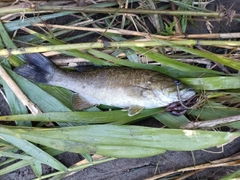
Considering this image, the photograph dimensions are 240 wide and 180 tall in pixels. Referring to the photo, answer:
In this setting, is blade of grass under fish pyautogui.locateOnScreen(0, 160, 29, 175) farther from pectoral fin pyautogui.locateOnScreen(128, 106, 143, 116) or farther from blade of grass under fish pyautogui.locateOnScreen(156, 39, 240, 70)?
blade of grass under fish pyautogui.locateOnScreen(156, 39, 240, 70)

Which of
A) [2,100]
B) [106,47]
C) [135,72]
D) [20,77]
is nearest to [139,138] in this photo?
[135,72]

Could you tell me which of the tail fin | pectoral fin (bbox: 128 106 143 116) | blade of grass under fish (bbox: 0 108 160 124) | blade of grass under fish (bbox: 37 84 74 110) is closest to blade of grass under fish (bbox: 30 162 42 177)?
blade of grass under fish (bbox: 0 108 160 124)

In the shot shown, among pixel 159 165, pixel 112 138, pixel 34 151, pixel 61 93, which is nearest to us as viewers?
pixel 112 138

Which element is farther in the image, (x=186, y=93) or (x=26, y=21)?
(x=26, y=21)

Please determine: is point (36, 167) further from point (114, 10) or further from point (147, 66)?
point (114, 10)

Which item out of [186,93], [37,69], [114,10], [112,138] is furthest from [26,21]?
[186,93]

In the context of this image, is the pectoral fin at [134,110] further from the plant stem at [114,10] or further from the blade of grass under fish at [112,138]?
the plant stem at [114,10]

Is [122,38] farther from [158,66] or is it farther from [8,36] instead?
[8,36]
